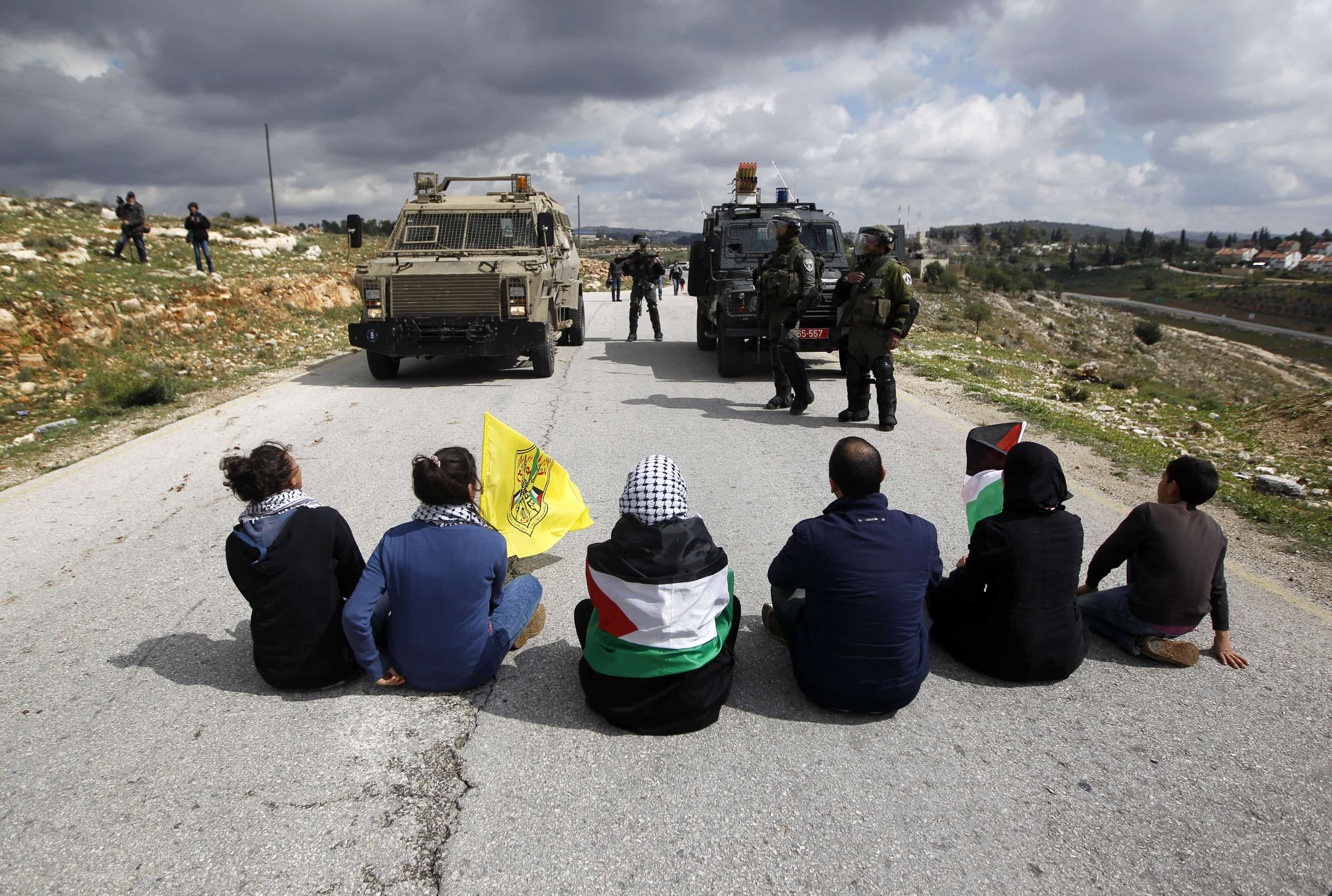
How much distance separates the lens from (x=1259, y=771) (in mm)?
2740

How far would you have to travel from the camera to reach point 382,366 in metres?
10.2

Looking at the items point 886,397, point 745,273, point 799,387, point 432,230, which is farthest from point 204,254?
point 886,397

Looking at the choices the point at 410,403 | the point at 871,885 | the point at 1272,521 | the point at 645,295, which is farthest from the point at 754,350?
the point at 871,885

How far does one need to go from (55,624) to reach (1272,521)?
729cm

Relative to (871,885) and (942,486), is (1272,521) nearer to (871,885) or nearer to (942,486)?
(942,486)

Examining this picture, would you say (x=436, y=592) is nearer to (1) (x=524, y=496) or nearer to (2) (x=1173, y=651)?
(1) (x=524, y=496)

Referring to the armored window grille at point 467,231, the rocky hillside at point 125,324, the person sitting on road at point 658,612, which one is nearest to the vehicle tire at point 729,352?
the armored window grille at point 467,231

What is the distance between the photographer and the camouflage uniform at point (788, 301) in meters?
8.05

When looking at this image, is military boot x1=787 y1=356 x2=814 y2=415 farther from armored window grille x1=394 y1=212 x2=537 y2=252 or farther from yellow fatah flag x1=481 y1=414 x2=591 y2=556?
armored window grille x1=394 y1=212 x2=537 y2=252

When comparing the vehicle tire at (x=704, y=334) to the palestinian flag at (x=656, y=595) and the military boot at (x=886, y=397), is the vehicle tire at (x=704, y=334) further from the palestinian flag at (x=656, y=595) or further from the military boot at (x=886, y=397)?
the palestinian flag at (x=656, y=595)

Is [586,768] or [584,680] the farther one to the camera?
[584,680]

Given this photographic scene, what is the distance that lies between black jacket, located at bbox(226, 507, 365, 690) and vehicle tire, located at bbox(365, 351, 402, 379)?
24.4ft

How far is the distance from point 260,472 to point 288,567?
1.24 ft

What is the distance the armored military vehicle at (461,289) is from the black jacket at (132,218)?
10727 millimetres
